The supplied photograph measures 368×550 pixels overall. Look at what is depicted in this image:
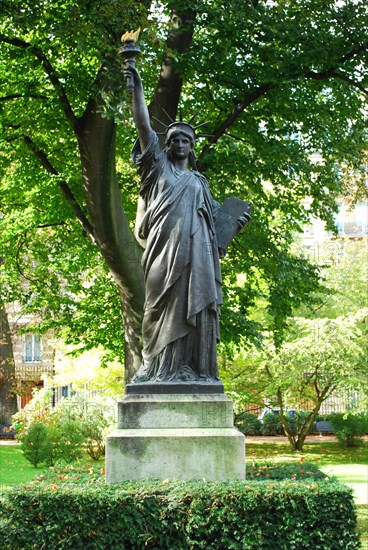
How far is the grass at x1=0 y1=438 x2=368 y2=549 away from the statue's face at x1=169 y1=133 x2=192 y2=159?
7544 millimetres

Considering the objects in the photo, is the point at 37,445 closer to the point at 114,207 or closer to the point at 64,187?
the point at 64,187

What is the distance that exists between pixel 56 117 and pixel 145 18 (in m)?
4.90

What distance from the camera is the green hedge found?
6.25 metres

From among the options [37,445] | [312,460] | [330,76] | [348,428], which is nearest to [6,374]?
[37,445]

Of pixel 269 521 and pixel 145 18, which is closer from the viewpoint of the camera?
pixel 269 521

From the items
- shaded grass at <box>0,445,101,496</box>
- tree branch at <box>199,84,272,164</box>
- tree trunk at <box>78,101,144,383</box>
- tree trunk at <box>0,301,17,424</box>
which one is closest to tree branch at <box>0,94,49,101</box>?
tree trunk at <box>78,101,144,383</box>

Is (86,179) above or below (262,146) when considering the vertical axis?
below

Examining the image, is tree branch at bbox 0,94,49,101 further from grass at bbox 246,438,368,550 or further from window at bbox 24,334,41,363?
window at bbox 24,334,41,363

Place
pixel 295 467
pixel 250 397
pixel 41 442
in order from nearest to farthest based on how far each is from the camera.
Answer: pixel 295 467 < pixel 41 442 < pixel 250 397

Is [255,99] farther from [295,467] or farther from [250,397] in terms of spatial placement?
[250,397]

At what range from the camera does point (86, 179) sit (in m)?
14.0

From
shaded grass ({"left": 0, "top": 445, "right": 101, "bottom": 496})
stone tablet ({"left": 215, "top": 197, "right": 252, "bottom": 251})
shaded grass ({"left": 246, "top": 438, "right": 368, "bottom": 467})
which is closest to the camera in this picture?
stone tablet ({"left": 215, "top": 197, "right": 252, "bottom": 251})

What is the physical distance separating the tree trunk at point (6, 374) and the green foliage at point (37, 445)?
12.9 metres

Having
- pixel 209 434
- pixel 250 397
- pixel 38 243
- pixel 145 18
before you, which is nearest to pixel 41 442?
pixel 38 243
